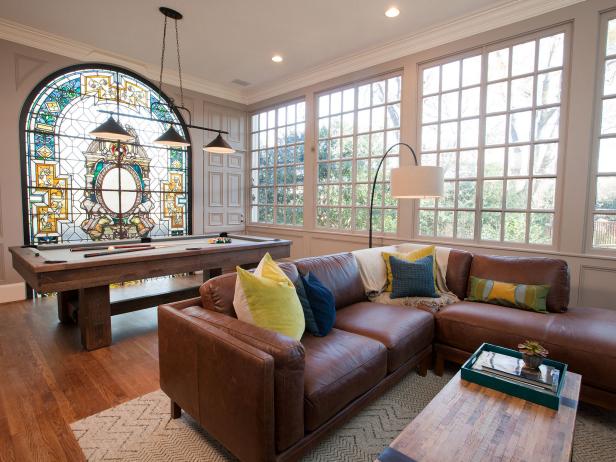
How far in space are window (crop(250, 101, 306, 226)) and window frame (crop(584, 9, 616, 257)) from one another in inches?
143

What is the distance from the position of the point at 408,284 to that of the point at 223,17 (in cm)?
340

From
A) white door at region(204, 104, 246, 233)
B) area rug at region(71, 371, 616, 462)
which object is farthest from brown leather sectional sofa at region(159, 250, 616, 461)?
white door at region(204, 104, 246, 233)

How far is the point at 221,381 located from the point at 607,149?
3694mm

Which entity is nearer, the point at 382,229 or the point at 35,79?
the point at 35,79

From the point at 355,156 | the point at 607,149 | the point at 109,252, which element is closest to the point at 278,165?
the point at 355,156

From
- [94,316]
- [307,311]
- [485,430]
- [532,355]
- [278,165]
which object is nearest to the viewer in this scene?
[485,430]

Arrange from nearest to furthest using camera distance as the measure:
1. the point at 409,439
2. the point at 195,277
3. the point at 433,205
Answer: the point at 409,439 → the point at 433,205 → the point at 195,277

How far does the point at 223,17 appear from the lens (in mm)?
3658

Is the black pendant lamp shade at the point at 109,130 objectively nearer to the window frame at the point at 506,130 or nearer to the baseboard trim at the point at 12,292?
the baseboard trim at the point at 12,292

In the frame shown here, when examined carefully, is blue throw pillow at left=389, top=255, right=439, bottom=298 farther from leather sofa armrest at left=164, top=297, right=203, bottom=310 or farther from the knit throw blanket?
leather sofa armrest at left=164, top=297, right=203, bottom=310

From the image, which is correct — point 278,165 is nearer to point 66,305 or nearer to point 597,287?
point 66,305

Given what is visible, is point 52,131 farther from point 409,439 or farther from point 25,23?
point 409,439

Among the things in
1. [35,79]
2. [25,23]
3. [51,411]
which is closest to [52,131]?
[35,79]

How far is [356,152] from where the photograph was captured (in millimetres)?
4770
